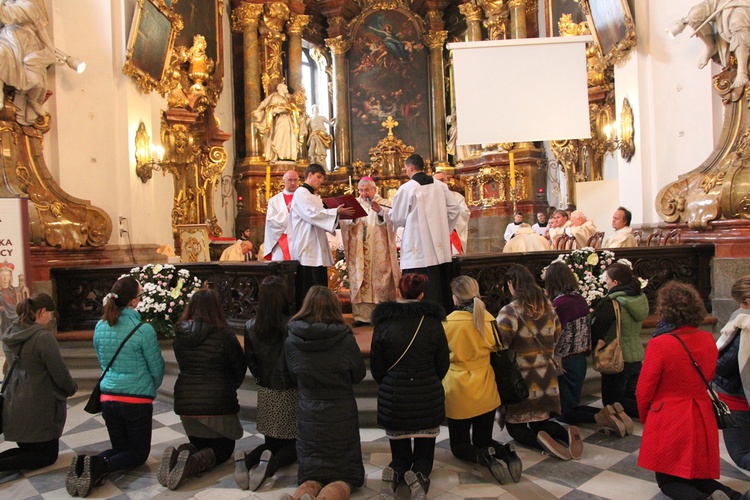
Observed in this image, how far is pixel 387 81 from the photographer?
17.9m

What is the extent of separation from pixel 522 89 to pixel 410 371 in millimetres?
4850

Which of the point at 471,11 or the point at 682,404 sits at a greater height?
the point at 471,11

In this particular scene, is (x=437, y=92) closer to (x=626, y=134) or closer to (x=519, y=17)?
(x=519, y=17)

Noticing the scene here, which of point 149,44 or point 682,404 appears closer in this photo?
point 682,404

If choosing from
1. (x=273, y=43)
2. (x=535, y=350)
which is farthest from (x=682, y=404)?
(x=273, y=43)

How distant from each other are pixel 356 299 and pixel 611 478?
3.24 meters

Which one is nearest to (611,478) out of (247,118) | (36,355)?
(36,355)

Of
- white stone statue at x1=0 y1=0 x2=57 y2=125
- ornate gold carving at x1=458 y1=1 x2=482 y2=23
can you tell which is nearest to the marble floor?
white stone statue at x1=0 y1=0 x2=57 y2=125

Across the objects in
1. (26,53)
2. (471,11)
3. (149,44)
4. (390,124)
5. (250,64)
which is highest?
(471,11)

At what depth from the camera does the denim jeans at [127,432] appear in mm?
3742

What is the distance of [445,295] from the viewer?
19.1 feet

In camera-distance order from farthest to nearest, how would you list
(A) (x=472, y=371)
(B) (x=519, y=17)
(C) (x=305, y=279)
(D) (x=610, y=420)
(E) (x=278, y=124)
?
(E) (x=278, y=124)
(B) (x=519, y=17)
(C) (x=305, y=279)
(D) (x=610, y=420)
(A) (x=472, y=371)

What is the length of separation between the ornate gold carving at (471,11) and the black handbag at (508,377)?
47.2 ft

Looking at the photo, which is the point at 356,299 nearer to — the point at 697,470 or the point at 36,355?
the point at 36,355
